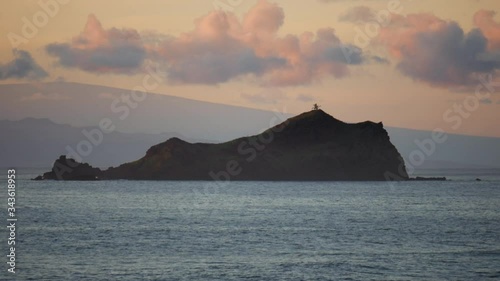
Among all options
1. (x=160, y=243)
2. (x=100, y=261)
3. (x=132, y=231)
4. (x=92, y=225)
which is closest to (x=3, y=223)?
(x=92, y=225)

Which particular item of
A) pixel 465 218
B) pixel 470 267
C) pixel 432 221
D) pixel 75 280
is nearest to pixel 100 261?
pixel 75 280

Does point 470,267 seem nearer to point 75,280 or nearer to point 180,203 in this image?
point 75,280

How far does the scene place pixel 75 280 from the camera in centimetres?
5491

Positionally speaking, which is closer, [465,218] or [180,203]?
Result: [465,218]

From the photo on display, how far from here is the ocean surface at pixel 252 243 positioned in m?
58.9

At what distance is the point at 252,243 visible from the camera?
3012 inches

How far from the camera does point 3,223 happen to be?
316 feet

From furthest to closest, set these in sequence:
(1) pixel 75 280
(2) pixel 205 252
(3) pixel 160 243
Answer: (3) pixel 160 243 < (2) pixel 205 252 < (1) pixel 75 280

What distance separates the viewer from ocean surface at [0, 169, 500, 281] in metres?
58.9

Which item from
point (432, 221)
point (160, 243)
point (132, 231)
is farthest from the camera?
point (432, 221)

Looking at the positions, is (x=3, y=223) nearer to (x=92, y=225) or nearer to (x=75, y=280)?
(x=92, y=225)

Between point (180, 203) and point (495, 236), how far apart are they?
237 feet

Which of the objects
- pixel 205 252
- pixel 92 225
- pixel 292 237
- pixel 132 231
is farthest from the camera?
pixel 92 225

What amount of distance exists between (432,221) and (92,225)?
46.9 metres
